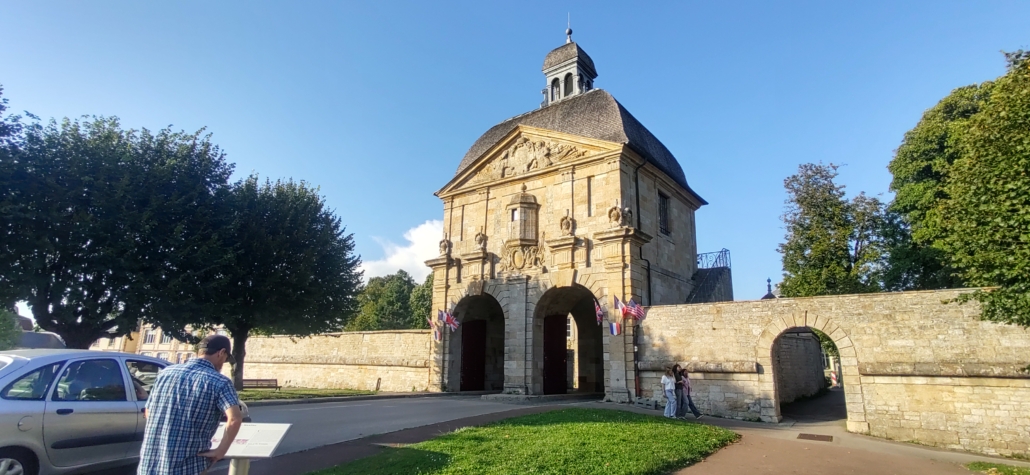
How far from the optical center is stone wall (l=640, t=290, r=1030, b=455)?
11.7m

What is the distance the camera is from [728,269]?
23.0 metres

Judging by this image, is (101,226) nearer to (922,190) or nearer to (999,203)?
(999,203)

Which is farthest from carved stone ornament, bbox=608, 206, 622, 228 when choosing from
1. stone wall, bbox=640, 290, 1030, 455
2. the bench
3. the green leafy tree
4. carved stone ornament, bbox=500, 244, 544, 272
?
the green leafy tree

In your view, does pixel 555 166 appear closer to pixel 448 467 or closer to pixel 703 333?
pixel 703 333

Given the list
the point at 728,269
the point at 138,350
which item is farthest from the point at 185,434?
the point at 138,350

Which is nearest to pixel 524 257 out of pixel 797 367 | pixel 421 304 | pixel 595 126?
pixel 595 126

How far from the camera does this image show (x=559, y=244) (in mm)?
18484

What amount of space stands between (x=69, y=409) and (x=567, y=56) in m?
21.7

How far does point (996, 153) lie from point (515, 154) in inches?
562

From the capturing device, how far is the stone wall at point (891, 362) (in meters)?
11.7

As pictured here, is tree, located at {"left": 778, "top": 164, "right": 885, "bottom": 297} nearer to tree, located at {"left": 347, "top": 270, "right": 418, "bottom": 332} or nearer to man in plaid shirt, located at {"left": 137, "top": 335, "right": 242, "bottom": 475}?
man in plaid shirt, located at {"left": 137, "top": 335, "right": 242, "bottom": 475}

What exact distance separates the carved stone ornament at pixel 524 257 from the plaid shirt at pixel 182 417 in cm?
1587

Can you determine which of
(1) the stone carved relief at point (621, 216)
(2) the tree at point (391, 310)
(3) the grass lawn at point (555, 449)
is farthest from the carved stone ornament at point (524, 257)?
(2) the tree at point (391, 310)

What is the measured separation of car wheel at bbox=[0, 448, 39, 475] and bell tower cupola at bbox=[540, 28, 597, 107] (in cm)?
2074
